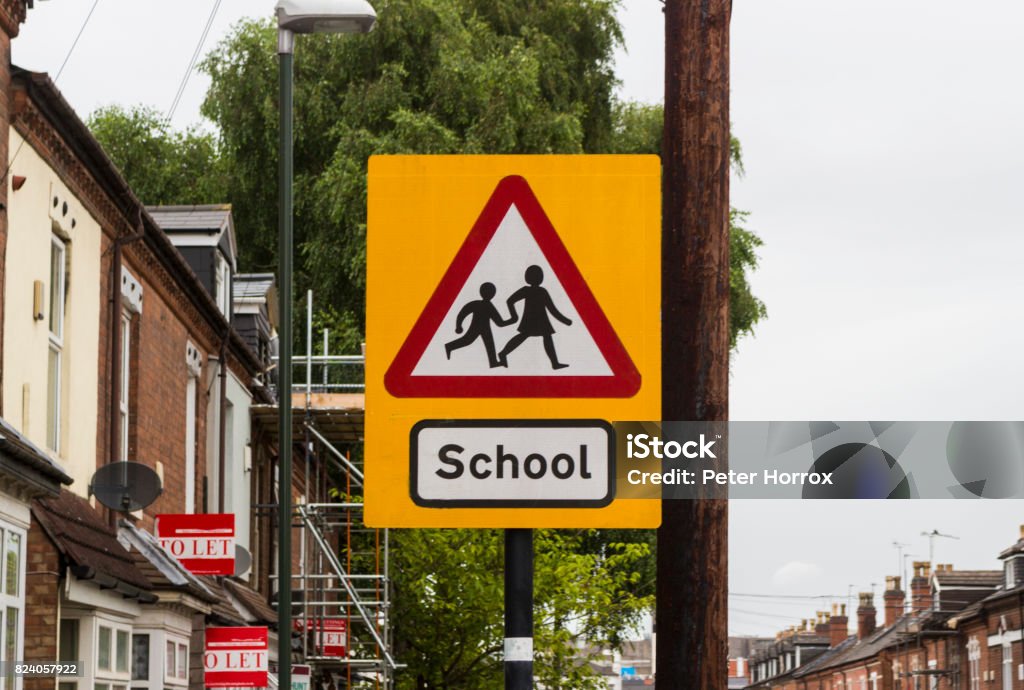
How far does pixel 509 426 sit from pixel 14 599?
30.8 feet

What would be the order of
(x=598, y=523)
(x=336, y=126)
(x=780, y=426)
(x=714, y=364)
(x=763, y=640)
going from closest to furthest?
(x=598, y=523)
(x=780, y=426)
(x=714, y=364)
(x=336, y=126)
(x=763, y=640)

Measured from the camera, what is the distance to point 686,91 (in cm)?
705

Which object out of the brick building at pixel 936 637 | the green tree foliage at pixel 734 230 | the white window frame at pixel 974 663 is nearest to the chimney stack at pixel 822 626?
the brick building at pixel 936 637

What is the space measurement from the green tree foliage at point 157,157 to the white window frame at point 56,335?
2690cm

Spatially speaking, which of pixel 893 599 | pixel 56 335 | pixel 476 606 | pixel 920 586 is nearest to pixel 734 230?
pixel 476 606

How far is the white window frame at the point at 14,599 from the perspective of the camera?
41.6ft

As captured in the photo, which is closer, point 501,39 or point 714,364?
point 714,364

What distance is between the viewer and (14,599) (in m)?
13.1

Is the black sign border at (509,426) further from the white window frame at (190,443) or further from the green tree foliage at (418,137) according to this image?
the green tree foliage at (418,137)

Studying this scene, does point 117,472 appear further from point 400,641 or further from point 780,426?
point 400,641

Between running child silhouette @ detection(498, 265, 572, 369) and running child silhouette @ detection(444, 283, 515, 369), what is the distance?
41mm

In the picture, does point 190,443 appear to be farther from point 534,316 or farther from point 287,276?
point 534,316

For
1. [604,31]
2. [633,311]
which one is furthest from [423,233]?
[604,31]

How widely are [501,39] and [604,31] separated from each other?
3629 millimetres
